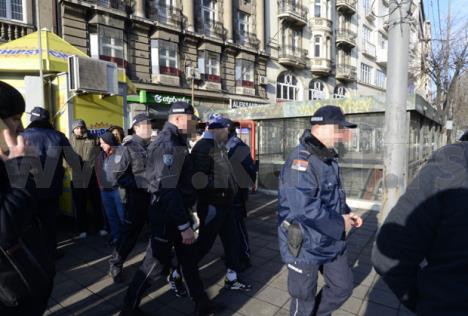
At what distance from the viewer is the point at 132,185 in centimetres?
382

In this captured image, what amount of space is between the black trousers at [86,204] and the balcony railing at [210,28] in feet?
52.6

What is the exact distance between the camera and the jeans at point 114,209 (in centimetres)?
453

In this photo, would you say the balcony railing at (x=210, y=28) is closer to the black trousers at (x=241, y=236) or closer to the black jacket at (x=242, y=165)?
the black jacket at (x=242, y=165)

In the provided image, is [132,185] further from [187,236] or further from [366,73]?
[366,73]

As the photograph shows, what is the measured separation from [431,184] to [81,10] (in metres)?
16.5

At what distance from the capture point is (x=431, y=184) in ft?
3.99

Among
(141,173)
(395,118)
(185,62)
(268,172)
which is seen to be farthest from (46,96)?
(185,62)

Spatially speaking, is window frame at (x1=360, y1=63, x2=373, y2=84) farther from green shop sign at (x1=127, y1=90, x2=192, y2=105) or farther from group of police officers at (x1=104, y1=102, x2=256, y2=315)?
group of police officers at (x1=104, y1=102, x2=256, y2=315)

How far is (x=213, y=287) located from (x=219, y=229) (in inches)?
28.2

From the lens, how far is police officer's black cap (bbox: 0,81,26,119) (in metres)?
1.50

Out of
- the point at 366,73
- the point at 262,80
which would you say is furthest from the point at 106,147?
the point at 366,73

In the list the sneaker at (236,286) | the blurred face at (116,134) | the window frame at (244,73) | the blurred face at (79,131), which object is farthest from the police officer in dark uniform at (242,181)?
the window frame at (244,73)

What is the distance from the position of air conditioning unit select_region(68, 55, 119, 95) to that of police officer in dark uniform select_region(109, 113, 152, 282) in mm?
1679

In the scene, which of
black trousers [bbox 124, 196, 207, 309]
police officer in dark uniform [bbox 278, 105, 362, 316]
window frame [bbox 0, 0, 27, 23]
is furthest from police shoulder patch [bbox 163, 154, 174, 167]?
window frame [bbox 0, 0, 27, 23]
